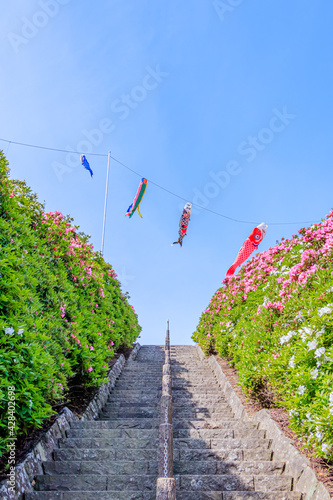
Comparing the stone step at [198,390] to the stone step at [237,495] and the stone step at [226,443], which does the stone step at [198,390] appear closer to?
the stone step at [226,443]

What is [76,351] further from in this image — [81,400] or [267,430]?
[267,430]

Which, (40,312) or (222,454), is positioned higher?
(40,312)

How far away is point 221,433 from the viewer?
514cm

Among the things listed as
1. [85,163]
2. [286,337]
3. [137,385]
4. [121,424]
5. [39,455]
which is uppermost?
[85,163]

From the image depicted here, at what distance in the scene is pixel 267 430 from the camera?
5059 millimetres

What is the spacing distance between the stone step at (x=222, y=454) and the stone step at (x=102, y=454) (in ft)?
1.17

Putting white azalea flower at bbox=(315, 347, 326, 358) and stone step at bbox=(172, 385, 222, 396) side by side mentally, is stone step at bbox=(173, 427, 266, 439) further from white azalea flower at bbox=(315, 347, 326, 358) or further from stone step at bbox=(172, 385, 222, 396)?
stone step at bbox=(172, 385, 222, 396)

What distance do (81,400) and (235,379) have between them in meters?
3.27

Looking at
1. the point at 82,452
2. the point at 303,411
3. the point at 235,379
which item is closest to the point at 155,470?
the point at 82,452

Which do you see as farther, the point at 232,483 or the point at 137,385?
the point at 137,385

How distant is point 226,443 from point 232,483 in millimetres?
887

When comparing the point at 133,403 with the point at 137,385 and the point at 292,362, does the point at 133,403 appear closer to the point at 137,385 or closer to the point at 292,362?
the point at 137,385

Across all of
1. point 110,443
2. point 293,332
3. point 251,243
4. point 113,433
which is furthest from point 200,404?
point 251,243

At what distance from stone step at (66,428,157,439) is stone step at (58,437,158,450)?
0.55ft
